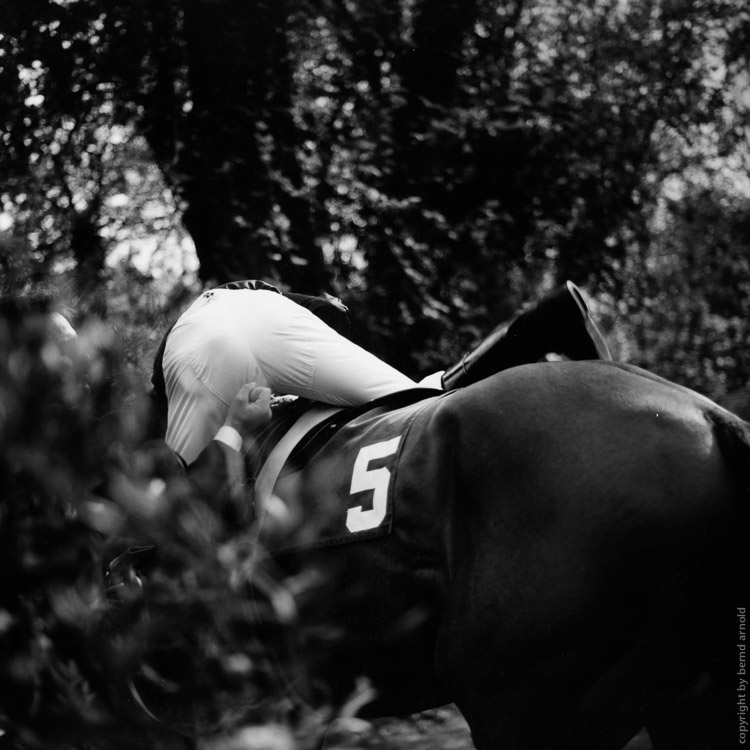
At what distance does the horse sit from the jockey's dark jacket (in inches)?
37.2

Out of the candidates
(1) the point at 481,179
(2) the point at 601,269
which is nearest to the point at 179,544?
(1) the point at 481,179

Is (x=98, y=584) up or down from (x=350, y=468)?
up

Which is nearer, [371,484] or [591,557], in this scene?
[591,557]

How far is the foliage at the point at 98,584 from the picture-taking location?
1.28m

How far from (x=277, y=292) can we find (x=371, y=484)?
927 mm

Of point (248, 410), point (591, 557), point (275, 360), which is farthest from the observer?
point (275, 360)

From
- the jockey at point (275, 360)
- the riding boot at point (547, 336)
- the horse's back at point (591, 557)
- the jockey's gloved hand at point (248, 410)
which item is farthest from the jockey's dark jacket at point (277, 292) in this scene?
the horse's back at point (591, 557)

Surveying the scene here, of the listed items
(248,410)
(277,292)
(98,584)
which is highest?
(98,584)

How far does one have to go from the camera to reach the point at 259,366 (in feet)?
9.14

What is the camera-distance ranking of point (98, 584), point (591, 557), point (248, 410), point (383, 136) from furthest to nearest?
point (383, 136) < point (248, 410) < point (591, 557) < point (98, 584)

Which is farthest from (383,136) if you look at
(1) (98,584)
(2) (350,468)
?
(1) (98,584)

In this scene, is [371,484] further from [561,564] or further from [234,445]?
[561,564]

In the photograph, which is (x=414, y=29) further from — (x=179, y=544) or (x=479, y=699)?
(x=179, y=544)

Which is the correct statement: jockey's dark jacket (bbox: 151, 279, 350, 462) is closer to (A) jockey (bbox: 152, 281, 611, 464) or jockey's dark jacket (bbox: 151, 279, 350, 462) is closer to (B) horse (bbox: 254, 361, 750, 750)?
(A) jockey (bbox: 152, 281, 611, 464)
